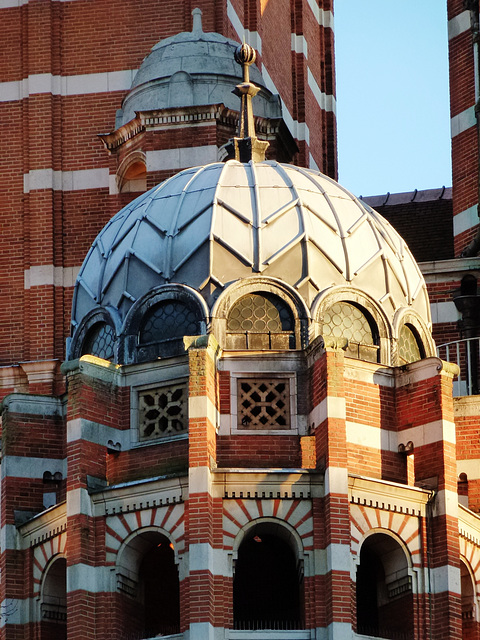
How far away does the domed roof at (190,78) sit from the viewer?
50531mm

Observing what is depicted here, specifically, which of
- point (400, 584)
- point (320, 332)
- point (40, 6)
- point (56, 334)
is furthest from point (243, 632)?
point (40, 6)

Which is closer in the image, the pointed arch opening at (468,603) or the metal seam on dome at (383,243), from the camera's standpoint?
the pointed arch opening at (468,603)

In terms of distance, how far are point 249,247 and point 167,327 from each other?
1.94m

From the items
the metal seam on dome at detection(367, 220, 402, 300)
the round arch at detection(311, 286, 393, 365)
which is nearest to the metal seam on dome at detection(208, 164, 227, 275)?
the round arch at detection(311, 286, 393, 365)

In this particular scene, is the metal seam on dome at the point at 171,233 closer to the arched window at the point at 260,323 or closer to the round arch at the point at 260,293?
the round arch at the point at 260,293

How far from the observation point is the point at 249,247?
4216 cm

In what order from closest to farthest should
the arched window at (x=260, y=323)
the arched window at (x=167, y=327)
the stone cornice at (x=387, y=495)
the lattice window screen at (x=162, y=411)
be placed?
the stone cornice at (x=387, y=495) < the lattice window screen at (x=162, y=411) < the arched window at (x=260, y=323) < the arched window at (x=167, y=327)

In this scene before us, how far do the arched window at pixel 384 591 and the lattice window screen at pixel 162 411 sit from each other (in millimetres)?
3624

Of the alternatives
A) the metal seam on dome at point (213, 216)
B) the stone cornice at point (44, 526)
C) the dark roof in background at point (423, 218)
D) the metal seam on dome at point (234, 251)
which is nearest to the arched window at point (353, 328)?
the metal seam on dome at point (234, 251)

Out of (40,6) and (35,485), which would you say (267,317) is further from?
(40,6)

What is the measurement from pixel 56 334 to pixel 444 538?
43.6 feet

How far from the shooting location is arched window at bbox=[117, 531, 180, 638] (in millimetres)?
40125

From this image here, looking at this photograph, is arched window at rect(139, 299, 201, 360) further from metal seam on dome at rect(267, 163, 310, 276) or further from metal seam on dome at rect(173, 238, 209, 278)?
metal seam on dome at rect(267, 163, 310, 276)

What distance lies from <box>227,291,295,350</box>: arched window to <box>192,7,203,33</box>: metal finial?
1161 centimetres
